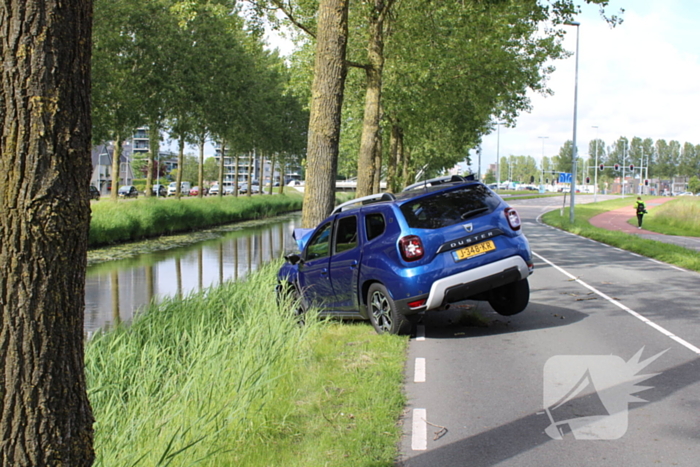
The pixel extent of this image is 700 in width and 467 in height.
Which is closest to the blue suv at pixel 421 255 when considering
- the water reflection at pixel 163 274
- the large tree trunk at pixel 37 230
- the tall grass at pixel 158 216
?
the water reflection at pixel 163 274

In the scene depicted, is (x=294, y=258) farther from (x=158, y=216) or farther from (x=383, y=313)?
(x=158, y=216)

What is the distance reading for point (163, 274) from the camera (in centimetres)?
1933

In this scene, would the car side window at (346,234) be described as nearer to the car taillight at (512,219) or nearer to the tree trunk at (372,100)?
the car taillight at (512,219)

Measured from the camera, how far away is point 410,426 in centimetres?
567

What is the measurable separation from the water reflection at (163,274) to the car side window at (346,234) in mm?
2973

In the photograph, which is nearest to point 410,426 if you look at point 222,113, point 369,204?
point 369,204

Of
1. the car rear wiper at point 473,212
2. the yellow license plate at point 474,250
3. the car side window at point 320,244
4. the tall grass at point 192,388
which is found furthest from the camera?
the car side window at point 320,244

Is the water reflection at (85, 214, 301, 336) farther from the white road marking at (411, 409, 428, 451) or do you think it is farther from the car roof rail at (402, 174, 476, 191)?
the white road marking at (411, 409, 428, 451)

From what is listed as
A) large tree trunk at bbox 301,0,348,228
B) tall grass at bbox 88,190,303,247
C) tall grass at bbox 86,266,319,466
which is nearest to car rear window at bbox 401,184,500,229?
tall grass at bbox 86,266,319,466

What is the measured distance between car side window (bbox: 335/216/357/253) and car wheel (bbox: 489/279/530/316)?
214cm

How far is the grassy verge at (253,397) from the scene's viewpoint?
4.87 m

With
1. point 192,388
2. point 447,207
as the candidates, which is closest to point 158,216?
point 447,207

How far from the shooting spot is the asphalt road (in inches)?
201

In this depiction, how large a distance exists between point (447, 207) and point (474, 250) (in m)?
0.64
